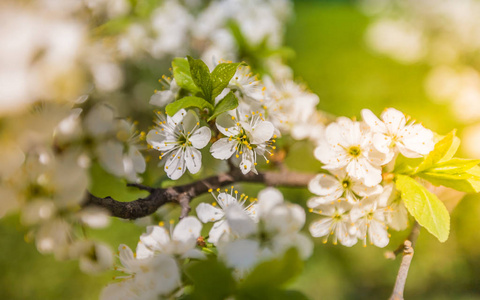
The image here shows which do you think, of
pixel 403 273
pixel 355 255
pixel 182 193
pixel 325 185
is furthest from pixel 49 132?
pixel 355 255

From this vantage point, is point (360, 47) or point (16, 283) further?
point (360, 47)

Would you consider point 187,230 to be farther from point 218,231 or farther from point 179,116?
point 179,116

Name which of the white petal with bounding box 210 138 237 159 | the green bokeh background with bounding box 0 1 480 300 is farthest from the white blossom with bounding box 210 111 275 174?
the green bokeh background with bounding box 0 1 480 300

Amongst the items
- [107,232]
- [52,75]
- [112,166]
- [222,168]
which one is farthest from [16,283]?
[52,75]

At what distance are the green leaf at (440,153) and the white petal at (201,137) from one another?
454 mm

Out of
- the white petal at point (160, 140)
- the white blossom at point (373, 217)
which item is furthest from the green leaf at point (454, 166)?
the white petal at point (160, 140)

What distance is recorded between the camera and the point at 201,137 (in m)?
0.71

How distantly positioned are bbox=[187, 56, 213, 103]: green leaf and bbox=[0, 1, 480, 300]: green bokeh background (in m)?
0.82

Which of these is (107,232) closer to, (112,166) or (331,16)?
(112,166)

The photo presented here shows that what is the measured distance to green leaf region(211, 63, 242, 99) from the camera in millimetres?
699

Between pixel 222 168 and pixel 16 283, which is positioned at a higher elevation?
pixel 222 168

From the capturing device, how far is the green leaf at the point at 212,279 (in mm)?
550

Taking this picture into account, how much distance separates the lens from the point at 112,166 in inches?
23.0

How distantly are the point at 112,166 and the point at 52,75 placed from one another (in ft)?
0.60
